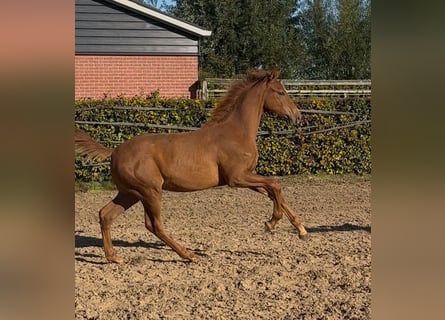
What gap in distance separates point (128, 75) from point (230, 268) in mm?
8834

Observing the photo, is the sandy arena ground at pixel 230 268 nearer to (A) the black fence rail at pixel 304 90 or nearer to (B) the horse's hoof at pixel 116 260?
(B) the horse's hoof at pixel 116 260

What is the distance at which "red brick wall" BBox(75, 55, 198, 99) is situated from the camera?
12.8 metres

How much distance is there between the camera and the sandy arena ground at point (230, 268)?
381 centimetres

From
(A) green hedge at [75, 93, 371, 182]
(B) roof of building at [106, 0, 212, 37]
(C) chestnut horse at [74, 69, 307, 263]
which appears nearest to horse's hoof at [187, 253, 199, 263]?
→ (C) chestnut horse at [74, 69, 307, 263]

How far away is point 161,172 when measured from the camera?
17.3ft

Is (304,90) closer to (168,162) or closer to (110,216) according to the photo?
(168,162)

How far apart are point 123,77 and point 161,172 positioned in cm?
812

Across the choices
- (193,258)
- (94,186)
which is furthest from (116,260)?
(94,186)

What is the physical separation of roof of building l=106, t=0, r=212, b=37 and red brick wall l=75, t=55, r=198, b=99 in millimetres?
712

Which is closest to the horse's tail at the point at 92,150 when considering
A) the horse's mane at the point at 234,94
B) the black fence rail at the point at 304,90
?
the horse's mane at the point at 234,94

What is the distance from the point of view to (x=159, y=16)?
1291 centimetres

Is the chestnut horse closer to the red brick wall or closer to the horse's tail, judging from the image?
the horse's tail

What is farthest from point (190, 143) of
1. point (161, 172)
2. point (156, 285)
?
point (156, 285)
